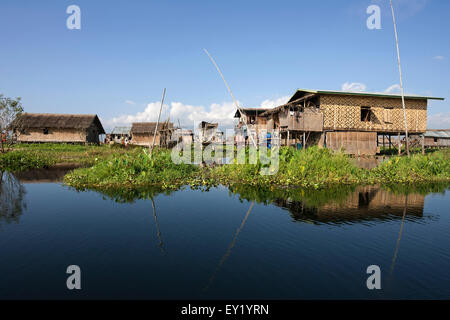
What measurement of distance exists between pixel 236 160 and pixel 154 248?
8.25 metres

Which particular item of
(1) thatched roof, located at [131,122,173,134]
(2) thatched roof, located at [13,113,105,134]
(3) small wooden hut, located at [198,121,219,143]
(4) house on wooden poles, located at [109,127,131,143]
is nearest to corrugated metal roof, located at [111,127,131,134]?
(4) house on wooden poles, located at [109,127,131,143]

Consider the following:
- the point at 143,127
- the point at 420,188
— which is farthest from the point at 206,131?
the point at 420,188

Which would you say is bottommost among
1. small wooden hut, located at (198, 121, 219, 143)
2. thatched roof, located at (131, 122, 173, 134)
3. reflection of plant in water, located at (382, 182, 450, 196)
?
reflection of plant in water, located at (382, 182, 450, 196)

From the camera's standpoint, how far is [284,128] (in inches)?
853

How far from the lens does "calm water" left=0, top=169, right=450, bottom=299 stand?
12.3 ft

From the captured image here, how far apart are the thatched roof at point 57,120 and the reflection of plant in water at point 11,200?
20.8 meters

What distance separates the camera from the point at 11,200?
8547mm

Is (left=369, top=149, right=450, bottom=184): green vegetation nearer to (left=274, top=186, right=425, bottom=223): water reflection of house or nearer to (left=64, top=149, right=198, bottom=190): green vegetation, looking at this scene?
(left=274, top=186, right=425, bottom=223): water reflection of house

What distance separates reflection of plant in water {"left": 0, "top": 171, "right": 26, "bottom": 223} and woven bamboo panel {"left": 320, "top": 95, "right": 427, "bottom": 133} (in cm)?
1962

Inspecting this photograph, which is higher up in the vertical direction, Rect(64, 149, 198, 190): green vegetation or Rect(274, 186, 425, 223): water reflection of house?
Rect(64, 149, 198, 190): green vegetation

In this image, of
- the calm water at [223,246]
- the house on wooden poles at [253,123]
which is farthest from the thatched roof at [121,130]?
the calm water at [223,246]
